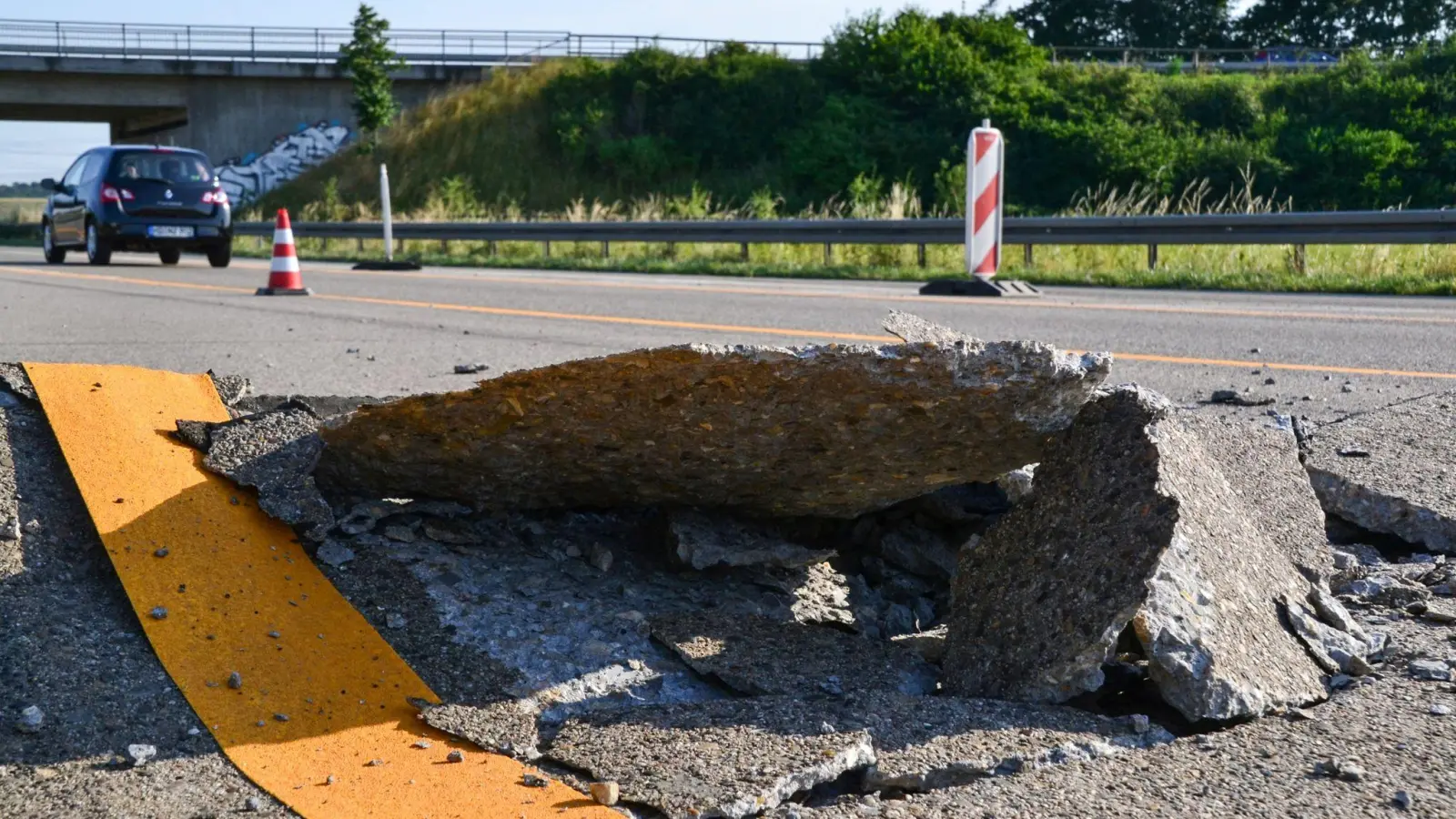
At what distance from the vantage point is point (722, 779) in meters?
2.23

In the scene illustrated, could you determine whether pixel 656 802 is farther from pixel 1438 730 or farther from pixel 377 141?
pixel 377 141

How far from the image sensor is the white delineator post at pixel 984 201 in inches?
421

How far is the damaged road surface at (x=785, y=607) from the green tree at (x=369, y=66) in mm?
39439

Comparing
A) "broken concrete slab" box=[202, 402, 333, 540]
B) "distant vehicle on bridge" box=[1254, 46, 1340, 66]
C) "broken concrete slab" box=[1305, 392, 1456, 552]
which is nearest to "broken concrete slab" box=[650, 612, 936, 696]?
"broken concrete slab" box=[202, 402, 333, 540]

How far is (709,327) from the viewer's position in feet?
Result: 26.6

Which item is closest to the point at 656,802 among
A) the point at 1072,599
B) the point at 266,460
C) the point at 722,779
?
the point at 722,779

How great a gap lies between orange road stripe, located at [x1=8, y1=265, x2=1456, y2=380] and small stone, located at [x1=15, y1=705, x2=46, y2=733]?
11.6 ft

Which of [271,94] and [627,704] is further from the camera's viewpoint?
[271,94]

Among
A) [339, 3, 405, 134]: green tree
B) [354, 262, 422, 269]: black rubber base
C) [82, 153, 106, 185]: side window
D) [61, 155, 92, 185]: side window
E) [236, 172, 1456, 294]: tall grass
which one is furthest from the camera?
[339, 3, 405, 134]: green tree

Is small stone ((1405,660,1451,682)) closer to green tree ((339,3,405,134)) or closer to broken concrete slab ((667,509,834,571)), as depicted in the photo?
broken concrete slab ((667,509,834,571))

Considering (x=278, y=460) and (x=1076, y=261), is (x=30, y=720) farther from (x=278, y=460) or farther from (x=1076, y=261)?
(x=1076, y=261)

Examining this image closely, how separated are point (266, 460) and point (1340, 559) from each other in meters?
2.73

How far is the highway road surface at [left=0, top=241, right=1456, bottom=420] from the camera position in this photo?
228 inches

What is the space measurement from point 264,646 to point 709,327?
18.1 feet
